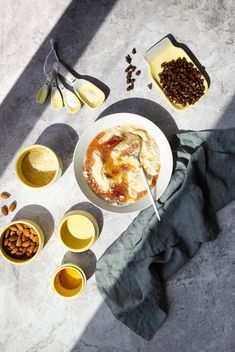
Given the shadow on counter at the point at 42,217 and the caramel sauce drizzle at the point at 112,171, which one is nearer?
the caramel sauce drizzle at the point at 112,171

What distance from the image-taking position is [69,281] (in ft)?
6.49

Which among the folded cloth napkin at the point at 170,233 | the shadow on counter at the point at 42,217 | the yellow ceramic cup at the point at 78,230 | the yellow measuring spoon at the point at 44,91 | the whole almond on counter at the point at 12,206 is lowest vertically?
the folded cloth napkin at the point at 170,233

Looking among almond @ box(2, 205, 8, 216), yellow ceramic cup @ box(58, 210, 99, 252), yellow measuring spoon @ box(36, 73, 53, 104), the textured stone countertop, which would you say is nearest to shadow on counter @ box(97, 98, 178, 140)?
the textured stone countertop

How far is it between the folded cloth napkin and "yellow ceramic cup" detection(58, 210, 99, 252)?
0.11 m

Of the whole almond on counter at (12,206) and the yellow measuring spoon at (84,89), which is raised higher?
the yellow measuring spoon at (84,89)

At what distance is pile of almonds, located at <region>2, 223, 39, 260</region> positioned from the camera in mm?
1929

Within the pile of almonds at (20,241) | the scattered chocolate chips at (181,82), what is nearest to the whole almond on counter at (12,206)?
the pile of almonds at (20,241)

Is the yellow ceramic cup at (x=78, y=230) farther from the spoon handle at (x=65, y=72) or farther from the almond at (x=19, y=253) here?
the spoon handle at (x=65, y=72)

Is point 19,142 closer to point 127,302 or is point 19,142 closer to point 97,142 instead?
point 97,142

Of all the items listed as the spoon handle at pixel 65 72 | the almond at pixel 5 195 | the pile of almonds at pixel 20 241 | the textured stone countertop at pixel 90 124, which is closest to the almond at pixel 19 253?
the pile of almonds at pixel 20 241

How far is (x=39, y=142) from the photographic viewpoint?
2012 millimetres

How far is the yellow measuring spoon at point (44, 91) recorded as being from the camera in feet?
6.42

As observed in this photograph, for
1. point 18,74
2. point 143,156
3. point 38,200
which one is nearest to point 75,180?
point 38,200

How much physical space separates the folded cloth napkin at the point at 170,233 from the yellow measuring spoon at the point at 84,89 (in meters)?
0.38
